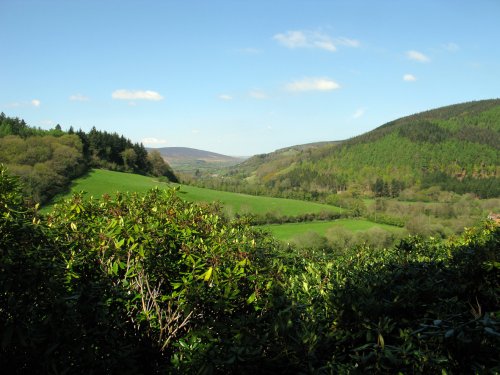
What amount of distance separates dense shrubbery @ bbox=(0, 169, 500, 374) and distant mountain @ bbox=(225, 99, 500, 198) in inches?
4290

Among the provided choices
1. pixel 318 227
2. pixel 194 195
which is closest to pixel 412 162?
pixel 318 227

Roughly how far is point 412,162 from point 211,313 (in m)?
173

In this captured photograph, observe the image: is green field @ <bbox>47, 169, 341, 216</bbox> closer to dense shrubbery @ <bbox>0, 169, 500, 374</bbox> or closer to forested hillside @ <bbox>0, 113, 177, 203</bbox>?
forested hillside @ <bbox>0, 113, 177, 203</bbox>

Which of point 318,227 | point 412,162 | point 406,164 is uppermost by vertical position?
point 412,162

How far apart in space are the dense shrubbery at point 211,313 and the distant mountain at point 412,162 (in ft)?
357

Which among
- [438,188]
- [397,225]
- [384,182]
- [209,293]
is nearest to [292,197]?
[397,225]

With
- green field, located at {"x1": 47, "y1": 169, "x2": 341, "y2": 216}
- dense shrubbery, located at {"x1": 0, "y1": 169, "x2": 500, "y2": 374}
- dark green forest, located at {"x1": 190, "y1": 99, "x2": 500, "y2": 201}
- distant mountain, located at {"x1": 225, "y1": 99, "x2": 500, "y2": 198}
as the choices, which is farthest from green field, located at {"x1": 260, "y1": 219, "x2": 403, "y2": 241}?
dense shrubbery, located at {"x1": 0, "y1": 169, "x2": 500, "y2": 374}

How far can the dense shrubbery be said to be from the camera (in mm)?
2991

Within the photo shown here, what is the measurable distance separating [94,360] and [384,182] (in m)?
148

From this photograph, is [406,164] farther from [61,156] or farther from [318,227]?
[61,156]

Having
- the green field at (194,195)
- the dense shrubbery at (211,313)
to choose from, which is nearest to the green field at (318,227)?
the green field at (194,195)

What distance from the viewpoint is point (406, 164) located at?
159m

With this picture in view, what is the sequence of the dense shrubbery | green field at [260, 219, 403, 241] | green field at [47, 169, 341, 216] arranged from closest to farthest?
the dense shrubbery → green field at [260, 219, 403, 241] → green field at [47, 169, 341, 216]

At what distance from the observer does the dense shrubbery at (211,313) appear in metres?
2.99
